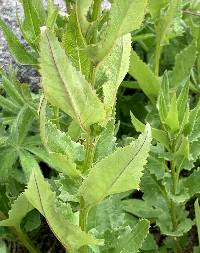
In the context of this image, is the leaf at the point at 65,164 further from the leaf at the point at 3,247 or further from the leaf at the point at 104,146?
the leaf at the point at 3,247

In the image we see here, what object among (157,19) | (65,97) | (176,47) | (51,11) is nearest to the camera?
(65,97)

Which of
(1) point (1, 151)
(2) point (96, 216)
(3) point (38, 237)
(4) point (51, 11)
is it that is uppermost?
(4) point (51, 11)

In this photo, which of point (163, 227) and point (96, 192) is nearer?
point (96, 192)

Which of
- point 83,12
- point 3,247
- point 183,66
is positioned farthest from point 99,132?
point 183,66

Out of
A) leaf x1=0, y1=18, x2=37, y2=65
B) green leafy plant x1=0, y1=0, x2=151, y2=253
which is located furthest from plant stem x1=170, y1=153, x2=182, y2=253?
leaf x1=0, y1=18, x2=37, y2=65

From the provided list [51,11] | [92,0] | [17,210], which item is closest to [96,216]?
[17,210]

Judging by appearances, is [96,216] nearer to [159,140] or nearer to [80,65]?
[159,140]

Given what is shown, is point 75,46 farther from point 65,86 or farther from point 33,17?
point 33,17
